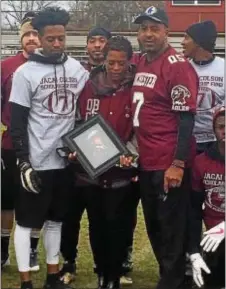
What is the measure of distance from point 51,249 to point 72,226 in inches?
17.6

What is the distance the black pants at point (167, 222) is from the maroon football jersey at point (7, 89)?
3.67 feet

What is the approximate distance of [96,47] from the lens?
5.37 meters

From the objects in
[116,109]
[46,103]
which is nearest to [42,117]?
[46,103]

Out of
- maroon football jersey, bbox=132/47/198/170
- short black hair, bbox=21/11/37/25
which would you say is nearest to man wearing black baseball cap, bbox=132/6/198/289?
maroon football jersey, bbox=132/47/198/170

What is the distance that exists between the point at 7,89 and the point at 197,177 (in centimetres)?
Answer: 150

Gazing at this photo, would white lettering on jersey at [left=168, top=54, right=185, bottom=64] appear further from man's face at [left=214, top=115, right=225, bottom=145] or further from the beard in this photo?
the beard

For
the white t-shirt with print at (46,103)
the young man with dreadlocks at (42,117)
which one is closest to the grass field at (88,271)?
the young man with dreadlocks at (42,117)

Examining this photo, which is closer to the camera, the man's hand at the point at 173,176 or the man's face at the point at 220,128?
the man's hand at the point at 173,176

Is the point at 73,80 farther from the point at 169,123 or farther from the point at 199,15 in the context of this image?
the point at 199,15

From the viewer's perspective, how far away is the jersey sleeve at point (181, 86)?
4324mm

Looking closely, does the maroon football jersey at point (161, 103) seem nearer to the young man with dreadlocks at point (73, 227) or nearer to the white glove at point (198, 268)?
the white glove at point (198, 268)

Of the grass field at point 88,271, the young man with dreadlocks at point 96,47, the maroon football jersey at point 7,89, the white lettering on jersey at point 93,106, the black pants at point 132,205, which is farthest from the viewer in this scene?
the young man with dreadlocks at point 96,47

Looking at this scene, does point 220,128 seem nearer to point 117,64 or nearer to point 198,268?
point 117,64

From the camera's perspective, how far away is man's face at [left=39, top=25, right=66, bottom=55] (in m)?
4.55
